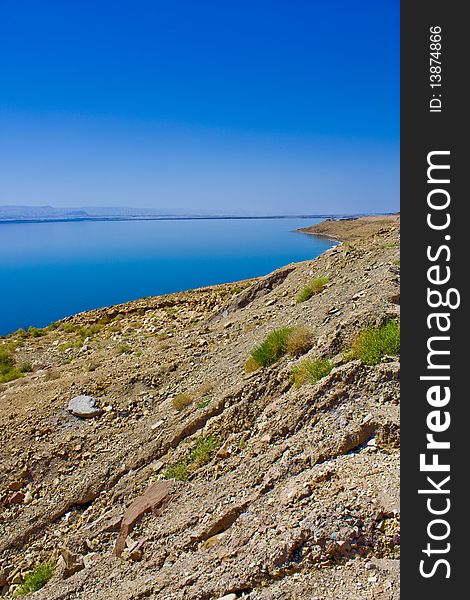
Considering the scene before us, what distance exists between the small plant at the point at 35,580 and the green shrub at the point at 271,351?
4155mm

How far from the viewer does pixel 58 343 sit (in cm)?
1783

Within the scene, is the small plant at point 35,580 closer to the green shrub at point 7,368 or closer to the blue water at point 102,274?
the green shrub at point 7,368

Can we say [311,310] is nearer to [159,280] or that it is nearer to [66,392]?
[66,392]

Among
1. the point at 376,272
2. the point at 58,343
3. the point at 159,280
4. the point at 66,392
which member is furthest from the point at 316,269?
the point at 159,280

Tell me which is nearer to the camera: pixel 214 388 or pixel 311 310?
pixel 214 388

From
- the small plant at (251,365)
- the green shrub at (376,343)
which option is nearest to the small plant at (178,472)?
the small plant at (251,365)

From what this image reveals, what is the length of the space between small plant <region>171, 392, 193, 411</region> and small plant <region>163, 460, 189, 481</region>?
154 cm

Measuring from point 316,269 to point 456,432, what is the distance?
34.4ft

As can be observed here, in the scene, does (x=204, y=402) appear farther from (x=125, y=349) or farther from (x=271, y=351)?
(x=125, y=349)

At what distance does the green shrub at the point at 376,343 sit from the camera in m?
6.48

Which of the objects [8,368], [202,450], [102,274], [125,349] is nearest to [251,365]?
[202,450]

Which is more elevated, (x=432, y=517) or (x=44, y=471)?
(x=432, y=517)

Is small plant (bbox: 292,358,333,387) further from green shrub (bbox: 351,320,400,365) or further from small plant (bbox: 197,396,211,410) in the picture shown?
small plant (bbox: 197,396,211,410)

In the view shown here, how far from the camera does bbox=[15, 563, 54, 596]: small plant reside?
6.48 meters
